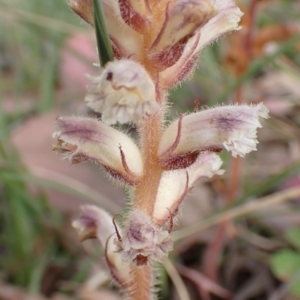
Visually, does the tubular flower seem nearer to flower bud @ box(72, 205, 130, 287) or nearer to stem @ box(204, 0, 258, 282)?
flower bud @ box(72, 205, 130, 287)

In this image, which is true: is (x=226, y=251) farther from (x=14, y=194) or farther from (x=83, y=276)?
(x=14, y=194)

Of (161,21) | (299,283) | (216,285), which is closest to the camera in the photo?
(161,21)

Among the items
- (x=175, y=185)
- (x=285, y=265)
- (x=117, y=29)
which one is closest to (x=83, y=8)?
(x=117, y=29)

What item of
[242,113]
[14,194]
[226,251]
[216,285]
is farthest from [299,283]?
[14,194]

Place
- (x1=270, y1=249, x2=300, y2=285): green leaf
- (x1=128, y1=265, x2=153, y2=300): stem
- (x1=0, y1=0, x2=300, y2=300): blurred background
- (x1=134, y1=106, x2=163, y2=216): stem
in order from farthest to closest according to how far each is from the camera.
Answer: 1. (x1=0, y1=0, x2=300, y2=300): blurred background
2. (x1=270, y1=249, x2=300, y2=285): green leaf
3. (x1=128, y1=265, x2=153, y2=300): stem
4. (x1=134, y1=106, x2=163, y2=216): stem

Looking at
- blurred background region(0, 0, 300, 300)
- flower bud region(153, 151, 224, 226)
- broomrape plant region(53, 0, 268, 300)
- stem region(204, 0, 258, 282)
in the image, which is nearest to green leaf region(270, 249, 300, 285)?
blurred background region(0, 0, 300, 300)

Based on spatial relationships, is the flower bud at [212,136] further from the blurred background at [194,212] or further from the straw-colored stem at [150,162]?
the blurred background at [194,212]

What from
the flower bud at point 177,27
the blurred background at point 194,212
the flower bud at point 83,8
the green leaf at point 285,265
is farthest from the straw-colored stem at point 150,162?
the green leaf at point 285,265
